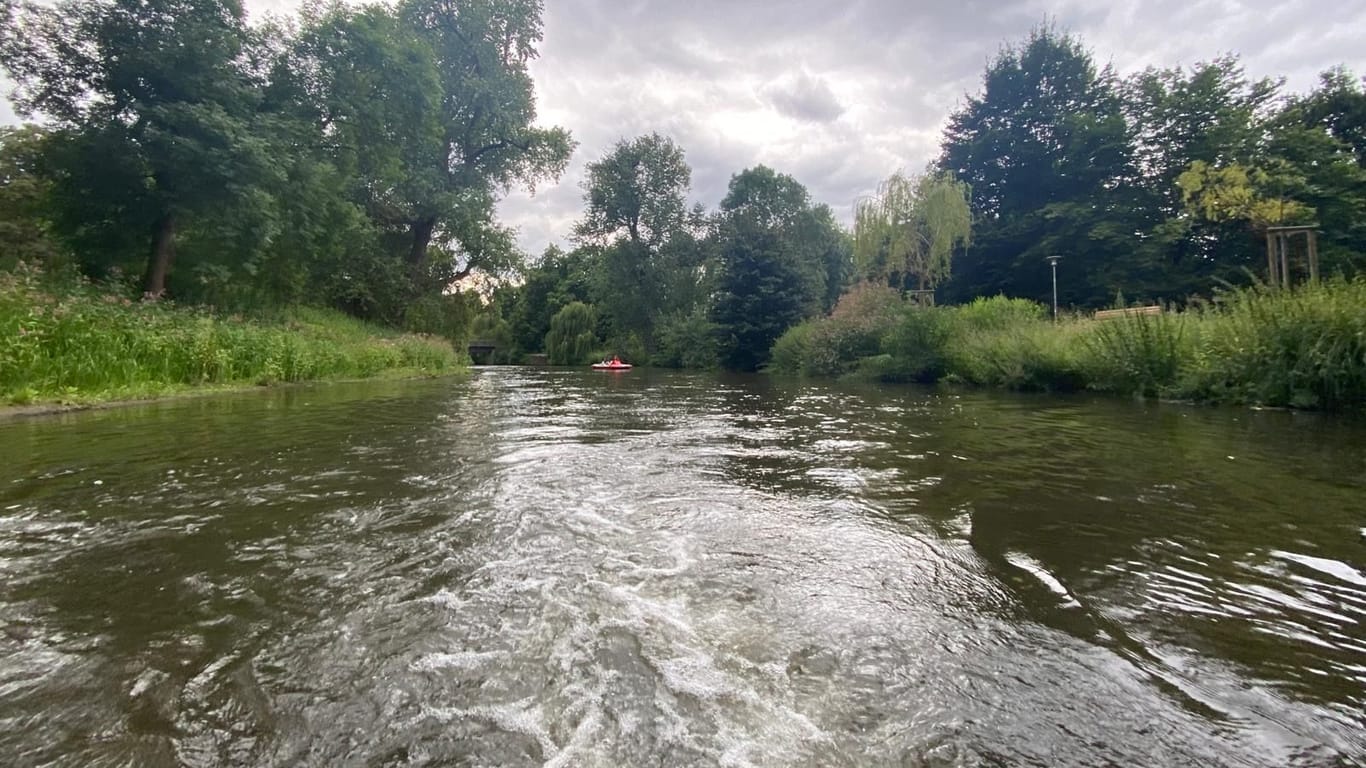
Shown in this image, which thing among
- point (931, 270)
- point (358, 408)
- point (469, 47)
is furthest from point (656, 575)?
point (469, 47)

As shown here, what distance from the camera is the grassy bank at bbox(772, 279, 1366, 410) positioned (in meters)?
7.50

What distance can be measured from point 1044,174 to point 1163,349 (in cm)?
2175

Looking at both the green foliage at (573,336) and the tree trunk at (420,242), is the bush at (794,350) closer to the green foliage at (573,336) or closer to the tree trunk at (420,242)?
the tree trunk at (420,242)

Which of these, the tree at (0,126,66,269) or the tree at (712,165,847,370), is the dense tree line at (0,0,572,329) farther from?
the tree at (712,165,847,370)

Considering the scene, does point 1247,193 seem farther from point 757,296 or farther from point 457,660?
point 457,660

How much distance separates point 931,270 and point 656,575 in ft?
78.0

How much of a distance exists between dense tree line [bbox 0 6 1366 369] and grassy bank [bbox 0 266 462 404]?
3.03 meters

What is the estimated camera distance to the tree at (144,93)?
1197cm

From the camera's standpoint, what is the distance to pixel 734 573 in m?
2.48

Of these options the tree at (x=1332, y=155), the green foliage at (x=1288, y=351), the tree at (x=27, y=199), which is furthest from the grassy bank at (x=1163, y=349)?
the tree at (x=27, y=199)

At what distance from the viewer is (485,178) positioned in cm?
2617

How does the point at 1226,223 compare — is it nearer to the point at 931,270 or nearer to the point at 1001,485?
the point at 931,270

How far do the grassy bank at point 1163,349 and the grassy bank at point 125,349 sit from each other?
14.8 meters

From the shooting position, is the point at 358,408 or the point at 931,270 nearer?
the point at 358,408
